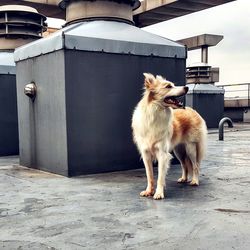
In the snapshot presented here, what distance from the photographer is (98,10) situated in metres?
7.04

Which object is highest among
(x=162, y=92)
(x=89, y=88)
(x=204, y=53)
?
(x=204, y=53)

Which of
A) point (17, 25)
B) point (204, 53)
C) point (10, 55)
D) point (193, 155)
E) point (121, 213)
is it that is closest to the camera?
point (121, 213)

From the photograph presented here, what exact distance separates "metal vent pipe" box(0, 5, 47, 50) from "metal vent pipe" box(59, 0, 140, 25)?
2.78 m

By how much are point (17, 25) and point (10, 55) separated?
92 centimetres

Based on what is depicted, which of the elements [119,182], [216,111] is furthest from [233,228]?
[216,111]

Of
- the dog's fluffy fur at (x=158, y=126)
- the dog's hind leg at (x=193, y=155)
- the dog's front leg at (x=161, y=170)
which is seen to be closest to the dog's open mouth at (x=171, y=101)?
the dog's fluffy fur at (x=158, y=126)

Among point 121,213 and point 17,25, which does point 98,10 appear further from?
point 121,213

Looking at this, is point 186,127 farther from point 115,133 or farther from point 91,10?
point 91,10

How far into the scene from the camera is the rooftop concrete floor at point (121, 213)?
2.94 meters

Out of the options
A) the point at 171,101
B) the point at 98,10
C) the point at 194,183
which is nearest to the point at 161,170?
the point at 194,183

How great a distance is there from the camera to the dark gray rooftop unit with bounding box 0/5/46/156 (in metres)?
9.27

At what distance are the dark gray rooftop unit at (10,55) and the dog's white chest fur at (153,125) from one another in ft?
18.3

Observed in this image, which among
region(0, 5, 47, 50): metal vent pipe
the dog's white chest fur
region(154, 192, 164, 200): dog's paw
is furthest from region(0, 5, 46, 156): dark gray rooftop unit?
region(154, 192, 164, 200): dog's paw

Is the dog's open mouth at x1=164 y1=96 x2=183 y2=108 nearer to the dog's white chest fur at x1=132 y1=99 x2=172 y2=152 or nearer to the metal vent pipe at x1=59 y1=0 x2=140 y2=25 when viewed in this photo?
the dog's white chest fur at x1=132 y1=99 x2=172 y2=152
